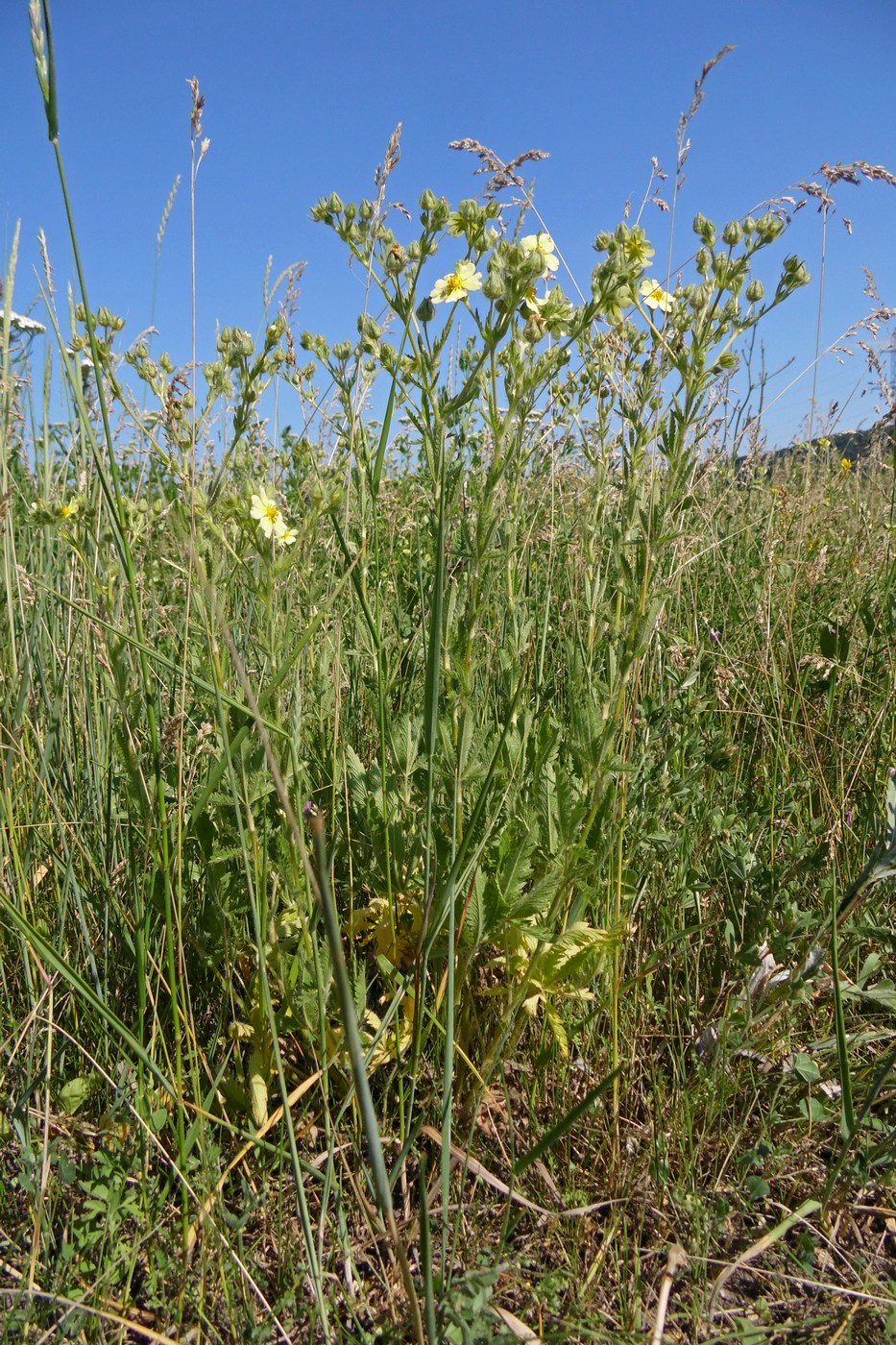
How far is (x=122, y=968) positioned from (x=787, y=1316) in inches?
48.3

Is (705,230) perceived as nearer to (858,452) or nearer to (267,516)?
(267,516)

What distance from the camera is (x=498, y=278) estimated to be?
1276mm

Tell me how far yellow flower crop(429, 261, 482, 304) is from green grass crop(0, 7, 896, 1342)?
8cm

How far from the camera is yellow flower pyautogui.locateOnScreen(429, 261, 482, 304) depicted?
1585 millimetres

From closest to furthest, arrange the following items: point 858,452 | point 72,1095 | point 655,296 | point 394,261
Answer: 1. point 72,1095
2. point 394,261
3. point 655,296
4. point 858,452

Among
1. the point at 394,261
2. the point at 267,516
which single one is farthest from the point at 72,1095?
the point at 394,261

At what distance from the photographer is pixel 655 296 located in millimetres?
1804

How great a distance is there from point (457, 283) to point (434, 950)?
127cm

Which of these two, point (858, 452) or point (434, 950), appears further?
point (858, 452)

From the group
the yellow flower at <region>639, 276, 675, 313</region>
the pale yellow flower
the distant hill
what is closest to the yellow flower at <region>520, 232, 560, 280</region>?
the pale yellow flower

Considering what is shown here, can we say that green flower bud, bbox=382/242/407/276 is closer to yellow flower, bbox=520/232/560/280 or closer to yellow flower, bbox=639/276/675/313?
yellow flower, bbox=520/232/560/280

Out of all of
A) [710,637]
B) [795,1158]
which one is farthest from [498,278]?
[710,637]

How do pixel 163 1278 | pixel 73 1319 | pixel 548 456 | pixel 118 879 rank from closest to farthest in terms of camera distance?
pixel 73 1319 → pixel 163 1278 → pixel 118 879 → pixel 548 456

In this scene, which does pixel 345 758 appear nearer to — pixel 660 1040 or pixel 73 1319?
pixel 660 1040
